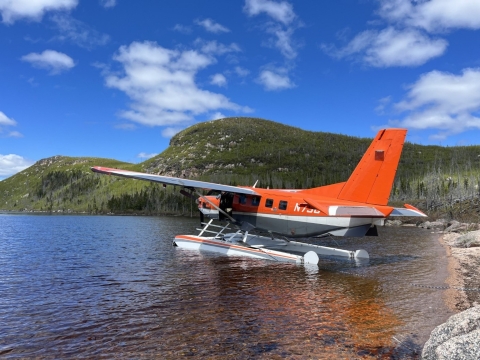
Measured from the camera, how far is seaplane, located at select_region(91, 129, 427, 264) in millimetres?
16188

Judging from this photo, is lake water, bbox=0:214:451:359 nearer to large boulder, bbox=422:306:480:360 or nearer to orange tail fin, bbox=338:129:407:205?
large boulder, bbox=422:306:480:360

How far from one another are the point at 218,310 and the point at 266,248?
36.5 feet

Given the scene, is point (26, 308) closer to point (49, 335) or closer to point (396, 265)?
point (49, 335)

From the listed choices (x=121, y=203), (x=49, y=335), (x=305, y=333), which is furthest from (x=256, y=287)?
(x=121, y=203)

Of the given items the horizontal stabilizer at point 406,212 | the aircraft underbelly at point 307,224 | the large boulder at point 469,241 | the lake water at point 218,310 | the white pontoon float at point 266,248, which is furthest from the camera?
the large boulder at point 469,241

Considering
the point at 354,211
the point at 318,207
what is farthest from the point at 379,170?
the point at 318,207

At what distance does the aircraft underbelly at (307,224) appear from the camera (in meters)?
16.1

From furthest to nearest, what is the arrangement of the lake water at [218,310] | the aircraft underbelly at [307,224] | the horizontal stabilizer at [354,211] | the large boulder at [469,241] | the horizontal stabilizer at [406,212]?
the large boulder at [469,241] < the horizontal stabilizer at [406,212] < the aircraft underbelly at [307,224] < the horizontal stabilizer at [354,211] < the lake water at [218,310]

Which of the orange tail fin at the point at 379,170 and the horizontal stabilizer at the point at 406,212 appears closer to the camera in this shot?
the orange tail fin at the point at 379,170

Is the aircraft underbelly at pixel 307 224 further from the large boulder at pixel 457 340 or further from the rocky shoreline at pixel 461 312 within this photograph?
the large boulder at pixel 457 340

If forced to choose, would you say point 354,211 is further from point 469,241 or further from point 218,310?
point 469,241

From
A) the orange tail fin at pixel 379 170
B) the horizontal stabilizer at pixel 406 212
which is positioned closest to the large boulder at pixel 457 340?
the orange tail fin at pixel 379 170

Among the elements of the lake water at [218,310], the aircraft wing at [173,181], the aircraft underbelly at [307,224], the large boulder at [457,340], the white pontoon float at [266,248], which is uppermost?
the aircraft wing at [173,181]

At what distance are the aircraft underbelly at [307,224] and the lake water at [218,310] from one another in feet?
6.04
